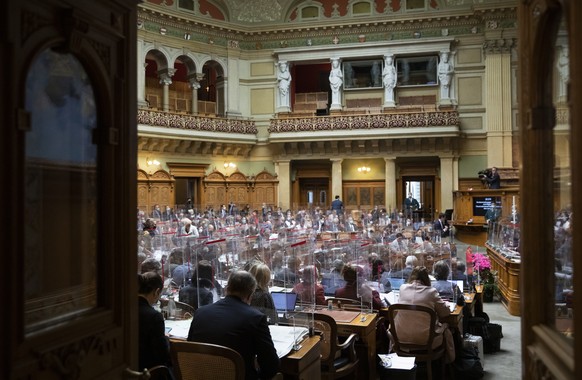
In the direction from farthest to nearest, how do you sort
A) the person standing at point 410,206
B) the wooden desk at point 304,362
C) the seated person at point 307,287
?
1. the person standing at point 410,206
2. the seated person at point 307,287
3. the wooden desk at point 304,362

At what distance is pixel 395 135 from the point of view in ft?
72.5

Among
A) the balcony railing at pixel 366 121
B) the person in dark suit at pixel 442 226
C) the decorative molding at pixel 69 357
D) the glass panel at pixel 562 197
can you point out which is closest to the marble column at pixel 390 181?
the balcony railing at pixel 366 121

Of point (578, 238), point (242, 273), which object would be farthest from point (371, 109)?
point (578, 238)

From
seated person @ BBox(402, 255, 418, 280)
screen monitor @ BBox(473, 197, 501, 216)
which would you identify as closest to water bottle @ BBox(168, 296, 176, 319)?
seated person @ BBox(402, 255, 418, 280)

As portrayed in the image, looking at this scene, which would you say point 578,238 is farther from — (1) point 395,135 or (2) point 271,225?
(1) point 395,135

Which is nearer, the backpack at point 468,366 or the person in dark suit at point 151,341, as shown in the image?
the person in dark suit at point 151,341

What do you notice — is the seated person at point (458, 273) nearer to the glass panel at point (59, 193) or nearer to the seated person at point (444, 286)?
the seated person at point (444, 286)

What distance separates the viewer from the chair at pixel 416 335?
17.0ft

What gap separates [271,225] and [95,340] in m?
11.7

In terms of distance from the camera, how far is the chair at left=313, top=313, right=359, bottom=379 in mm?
4355

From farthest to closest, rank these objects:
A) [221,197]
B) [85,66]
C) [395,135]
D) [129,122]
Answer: [221,197] → [395,135] → [129,122] → [85,66]

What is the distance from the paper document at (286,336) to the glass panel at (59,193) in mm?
1703

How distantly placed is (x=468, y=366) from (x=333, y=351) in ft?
6.63

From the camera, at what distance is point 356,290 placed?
5.61 m
